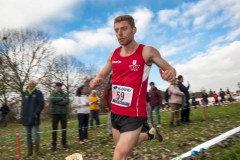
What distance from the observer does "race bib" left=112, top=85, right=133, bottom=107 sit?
11.5 ft

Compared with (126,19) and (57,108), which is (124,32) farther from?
(57,108)

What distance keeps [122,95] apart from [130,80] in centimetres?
22

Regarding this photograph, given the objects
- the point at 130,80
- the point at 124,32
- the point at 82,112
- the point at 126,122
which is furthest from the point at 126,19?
the point at 82,112

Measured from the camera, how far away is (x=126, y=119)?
3.52 metres

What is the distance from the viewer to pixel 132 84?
3.49 metres

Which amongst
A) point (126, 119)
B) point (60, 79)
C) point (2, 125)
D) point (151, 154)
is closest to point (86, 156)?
point (151, 154)

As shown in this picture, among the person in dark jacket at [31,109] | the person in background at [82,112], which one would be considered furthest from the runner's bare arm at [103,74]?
the person in background at [82,112]

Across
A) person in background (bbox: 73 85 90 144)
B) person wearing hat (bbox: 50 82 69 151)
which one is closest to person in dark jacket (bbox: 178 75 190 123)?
person in background (bbox: 73 85 90 144)

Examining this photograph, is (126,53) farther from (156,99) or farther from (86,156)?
(156,99)

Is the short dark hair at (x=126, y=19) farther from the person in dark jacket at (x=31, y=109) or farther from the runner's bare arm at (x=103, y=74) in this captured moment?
the person in dark jacket at (x=31, y=109)

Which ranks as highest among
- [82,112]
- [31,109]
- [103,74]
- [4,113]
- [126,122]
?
[4,113]

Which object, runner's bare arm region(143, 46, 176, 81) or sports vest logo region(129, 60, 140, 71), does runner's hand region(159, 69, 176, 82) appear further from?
sports vest logo region(129, 60, 140, 71)

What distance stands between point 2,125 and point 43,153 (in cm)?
1872

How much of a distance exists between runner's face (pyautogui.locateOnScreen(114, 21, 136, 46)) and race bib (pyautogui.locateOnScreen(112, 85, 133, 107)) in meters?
Answer: 0.57
